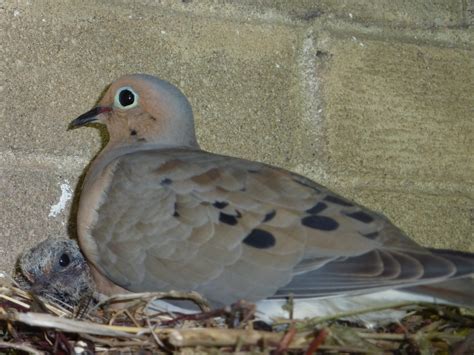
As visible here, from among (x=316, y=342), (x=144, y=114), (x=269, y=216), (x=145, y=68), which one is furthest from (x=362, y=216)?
(x=145, y=68)

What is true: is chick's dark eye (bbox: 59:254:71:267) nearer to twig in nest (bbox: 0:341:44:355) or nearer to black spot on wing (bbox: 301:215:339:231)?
twig in nest (bbox: 0:341:44:355)

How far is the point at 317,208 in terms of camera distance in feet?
5.54

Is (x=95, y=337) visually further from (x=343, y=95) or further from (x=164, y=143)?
(x=343, y=95)

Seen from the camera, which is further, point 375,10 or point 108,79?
point 375,10

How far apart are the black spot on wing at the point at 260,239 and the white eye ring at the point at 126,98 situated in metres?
0.60

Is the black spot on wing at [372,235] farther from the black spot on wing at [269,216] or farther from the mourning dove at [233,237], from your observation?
the black spot on wing at [269,216]

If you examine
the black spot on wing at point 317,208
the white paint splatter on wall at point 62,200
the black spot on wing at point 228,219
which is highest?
the black spot on wing at point 317,208

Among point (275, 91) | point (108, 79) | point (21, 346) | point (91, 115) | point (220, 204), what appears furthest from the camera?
point (275, 91)

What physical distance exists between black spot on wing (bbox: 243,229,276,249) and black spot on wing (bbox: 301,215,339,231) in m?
0.08

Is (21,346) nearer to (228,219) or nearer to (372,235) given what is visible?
(228,219)

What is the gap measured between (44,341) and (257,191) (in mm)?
522

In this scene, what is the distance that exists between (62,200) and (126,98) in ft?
1.02

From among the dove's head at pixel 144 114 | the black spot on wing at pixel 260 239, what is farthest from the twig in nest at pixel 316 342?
the dove's head at pixel 144 114

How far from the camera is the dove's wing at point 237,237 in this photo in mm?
1557
